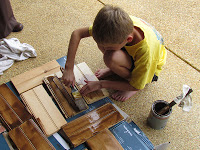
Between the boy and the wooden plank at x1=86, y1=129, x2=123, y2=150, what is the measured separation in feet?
0.96

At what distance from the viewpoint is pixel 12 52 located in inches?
59.9

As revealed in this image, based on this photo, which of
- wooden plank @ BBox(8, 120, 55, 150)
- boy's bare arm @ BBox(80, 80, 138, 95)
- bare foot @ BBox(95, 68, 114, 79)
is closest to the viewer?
wooden plank @ BBox(8, 120, 55, 150)

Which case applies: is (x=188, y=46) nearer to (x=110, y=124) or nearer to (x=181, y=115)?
(x=181, y=115)

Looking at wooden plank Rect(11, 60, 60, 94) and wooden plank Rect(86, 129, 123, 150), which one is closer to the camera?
wooden plank Rect(86, 129, 123, 150)

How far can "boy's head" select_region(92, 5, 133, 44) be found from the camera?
34.9 inches

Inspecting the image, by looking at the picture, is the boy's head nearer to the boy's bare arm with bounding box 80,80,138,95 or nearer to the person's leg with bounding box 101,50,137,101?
the person's leg with bounding box 101,50,137,101

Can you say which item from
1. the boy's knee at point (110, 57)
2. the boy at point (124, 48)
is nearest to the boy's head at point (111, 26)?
the boy at point (124, 48)

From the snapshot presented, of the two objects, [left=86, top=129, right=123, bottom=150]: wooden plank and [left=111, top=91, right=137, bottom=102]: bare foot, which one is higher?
[left=111, top=91, right=137, bottom=102]: bare foot

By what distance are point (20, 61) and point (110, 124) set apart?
86cm

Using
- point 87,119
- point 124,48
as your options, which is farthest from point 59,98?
point 124,48

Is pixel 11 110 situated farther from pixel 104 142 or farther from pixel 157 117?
pixel 157 117

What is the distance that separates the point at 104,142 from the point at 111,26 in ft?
1.89

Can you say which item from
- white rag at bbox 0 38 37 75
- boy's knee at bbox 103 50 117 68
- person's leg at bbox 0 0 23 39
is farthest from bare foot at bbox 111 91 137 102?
person's leg at bbox 0 0 23 39

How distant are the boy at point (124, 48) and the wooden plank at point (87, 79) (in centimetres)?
4
